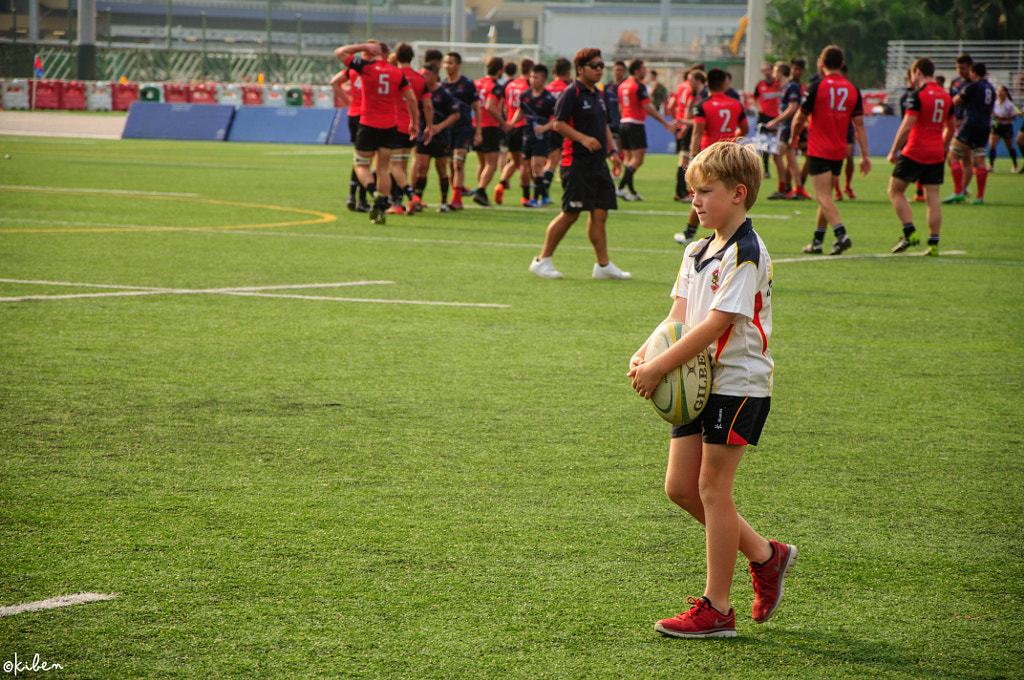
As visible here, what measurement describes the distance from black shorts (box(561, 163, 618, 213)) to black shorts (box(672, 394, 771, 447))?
23.9ft

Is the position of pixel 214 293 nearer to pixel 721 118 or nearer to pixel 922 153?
pixel 922 153

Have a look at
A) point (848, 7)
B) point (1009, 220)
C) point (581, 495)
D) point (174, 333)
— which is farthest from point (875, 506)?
point (848, 7)

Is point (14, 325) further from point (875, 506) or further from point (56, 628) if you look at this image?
point (875, 506)

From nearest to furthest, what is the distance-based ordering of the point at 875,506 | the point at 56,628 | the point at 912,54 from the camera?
the point at 56,628 < the point at 875,506 < the point at 912,54

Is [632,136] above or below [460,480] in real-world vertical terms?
above

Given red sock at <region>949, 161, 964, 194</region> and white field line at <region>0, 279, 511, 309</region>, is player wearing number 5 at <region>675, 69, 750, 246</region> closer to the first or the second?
red sock at <region>949, 161, 964, 194</region>

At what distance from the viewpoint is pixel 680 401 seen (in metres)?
3.25

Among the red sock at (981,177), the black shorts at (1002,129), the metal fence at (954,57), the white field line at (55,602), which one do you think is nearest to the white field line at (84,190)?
the red sock at (981,177)

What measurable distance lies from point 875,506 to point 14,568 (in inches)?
124

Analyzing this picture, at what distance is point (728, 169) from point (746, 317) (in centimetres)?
44

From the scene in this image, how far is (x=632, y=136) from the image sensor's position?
21062 millimetres

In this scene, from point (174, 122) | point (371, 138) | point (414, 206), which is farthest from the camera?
point (174, 122)

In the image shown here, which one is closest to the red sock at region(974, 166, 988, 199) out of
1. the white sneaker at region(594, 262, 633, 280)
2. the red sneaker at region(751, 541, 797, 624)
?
the white sneaker at region(594, 262, 633, 280)

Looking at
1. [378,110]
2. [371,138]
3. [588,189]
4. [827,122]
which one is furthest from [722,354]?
[378,110]
